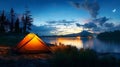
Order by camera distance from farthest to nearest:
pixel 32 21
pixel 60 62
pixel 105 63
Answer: pixel 32 21, pixel 105 63, pixel 60 62

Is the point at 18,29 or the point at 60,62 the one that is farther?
the point at 18,29

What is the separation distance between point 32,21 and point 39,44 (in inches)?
2322

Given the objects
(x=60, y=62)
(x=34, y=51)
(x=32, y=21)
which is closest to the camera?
(x=60, y=62)

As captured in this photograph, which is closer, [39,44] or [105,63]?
[105,63]

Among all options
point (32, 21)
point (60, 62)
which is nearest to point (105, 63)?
point (60, 62)

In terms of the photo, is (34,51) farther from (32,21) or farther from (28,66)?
(32,21)

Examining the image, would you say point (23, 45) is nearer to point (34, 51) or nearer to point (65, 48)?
point (34, 51)

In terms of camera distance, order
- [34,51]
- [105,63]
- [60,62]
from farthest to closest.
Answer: [34,51] → [105,63] → [60,62]

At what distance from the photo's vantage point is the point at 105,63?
14828 millimetres

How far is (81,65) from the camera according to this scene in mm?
13734

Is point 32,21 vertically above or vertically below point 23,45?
above

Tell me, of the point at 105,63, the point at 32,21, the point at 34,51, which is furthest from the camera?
the point at 32,21

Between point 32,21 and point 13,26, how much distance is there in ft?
23.5

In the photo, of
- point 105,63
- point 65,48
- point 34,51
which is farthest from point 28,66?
point 65,48
